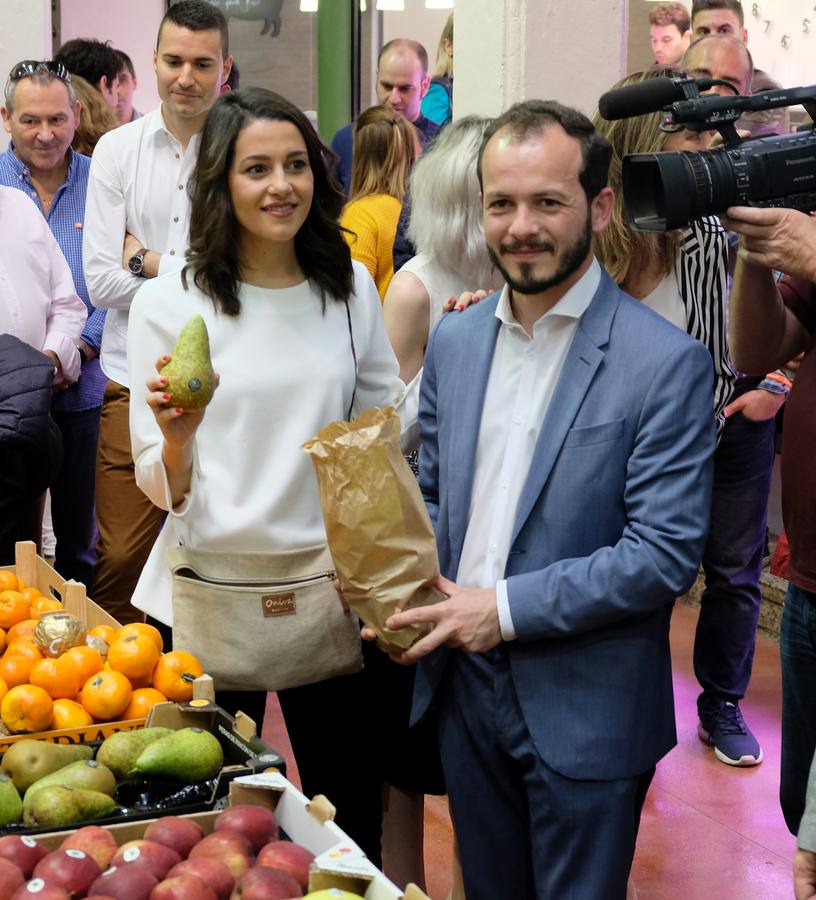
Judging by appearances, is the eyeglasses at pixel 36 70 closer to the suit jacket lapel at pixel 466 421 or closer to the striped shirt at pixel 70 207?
the striped shirt at pixel 70 207

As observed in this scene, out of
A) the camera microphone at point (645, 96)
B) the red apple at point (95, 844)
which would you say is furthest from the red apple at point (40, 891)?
the camera microphone at point (645, 96)

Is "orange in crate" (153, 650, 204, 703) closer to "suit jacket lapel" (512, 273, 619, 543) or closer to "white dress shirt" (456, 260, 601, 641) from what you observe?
"white dress shirt" (456, 260, 601, 641)

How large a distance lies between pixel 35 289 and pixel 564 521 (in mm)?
2248

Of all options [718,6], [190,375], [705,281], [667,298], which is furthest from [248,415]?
[718,6]

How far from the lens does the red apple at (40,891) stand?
1.44m

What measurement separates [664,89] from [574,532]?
0.67 meters

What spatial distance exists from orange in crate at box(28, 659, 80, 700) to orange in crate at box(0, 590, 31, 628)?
1.05ft

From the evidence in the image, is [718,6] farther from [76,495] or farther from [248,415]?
[248,415]

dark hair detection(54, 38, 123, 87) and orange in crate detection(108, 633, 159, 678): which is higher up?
dark hair detection(54, 38, 123, 87)

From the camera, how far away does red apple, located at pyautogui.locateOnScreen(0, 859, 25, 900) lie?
4.83ft

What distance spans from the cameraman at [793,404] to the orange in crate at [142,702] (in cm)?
101

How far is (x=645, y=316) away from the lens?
1962 millimetres

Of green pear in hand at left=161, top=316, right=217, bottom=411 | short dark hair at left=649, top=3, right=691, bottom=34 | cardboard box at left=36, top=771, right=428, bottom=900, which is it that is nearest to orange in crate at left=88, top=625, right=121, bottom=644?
green pear in hand at left=161, top=316, right=217, bottom=411

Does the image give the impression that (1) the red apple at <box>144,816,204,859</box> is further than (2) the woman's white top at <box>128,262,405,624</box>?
No
